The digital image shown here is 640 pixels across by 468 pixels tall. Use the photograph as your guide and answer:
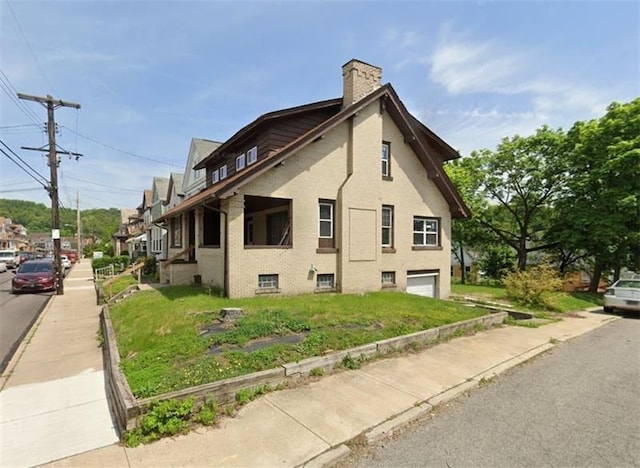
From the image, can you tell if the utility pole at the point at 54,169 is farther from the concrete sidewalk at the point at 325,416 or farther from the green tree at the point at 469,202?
the green tree at the point at 469,202

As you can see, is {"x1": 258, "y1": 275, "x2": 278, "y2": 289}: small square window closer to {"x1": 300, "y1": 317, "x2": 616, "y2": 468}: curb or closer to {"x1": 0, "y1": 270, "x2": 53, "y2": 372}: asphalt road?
{"x1": 0, "y1": 270, "x2": 53, "y2": 372}: asphalt road

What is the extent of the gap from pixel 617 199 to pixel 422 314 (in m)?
16.0

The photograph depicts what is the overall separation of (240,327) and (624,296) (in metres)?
15.6

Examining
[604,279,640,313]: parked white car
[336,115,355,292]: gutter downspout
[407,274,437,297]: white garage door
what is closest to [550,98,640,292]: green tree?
[604,279,640,313]: parked white car

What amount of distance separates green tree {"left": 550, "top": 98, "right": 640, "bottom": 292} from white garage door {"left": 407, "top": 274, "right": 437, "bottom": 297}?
10.5 m

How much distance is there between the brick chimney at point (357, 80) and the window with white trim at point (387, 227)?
192 inches

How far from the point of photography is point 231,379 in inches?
200

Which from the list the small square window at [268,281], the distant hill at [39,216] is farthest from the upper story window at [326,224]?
the distant hill at [39,216]

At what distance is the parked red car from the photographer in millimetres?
18047

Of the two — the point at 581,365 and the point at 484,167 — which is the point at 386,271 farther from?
the point at 484,167

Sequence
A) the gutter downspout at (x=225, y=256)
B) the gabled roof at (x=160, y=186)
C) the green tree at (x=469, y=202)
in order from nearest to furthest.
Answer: the gutter downspout at (x=225, y=256) → the green tree at (x=469, y=202) → the gabled roof at (x=160, y=186)

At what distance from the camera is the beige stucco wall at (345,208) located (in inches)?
454

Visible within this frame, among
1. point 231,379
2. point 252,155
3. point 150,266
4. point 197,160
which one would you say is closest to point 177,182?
point 197,160

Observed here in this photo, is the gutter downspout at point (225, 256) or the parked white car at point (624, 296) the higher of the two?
the gutter downspout at point (225, 256)
